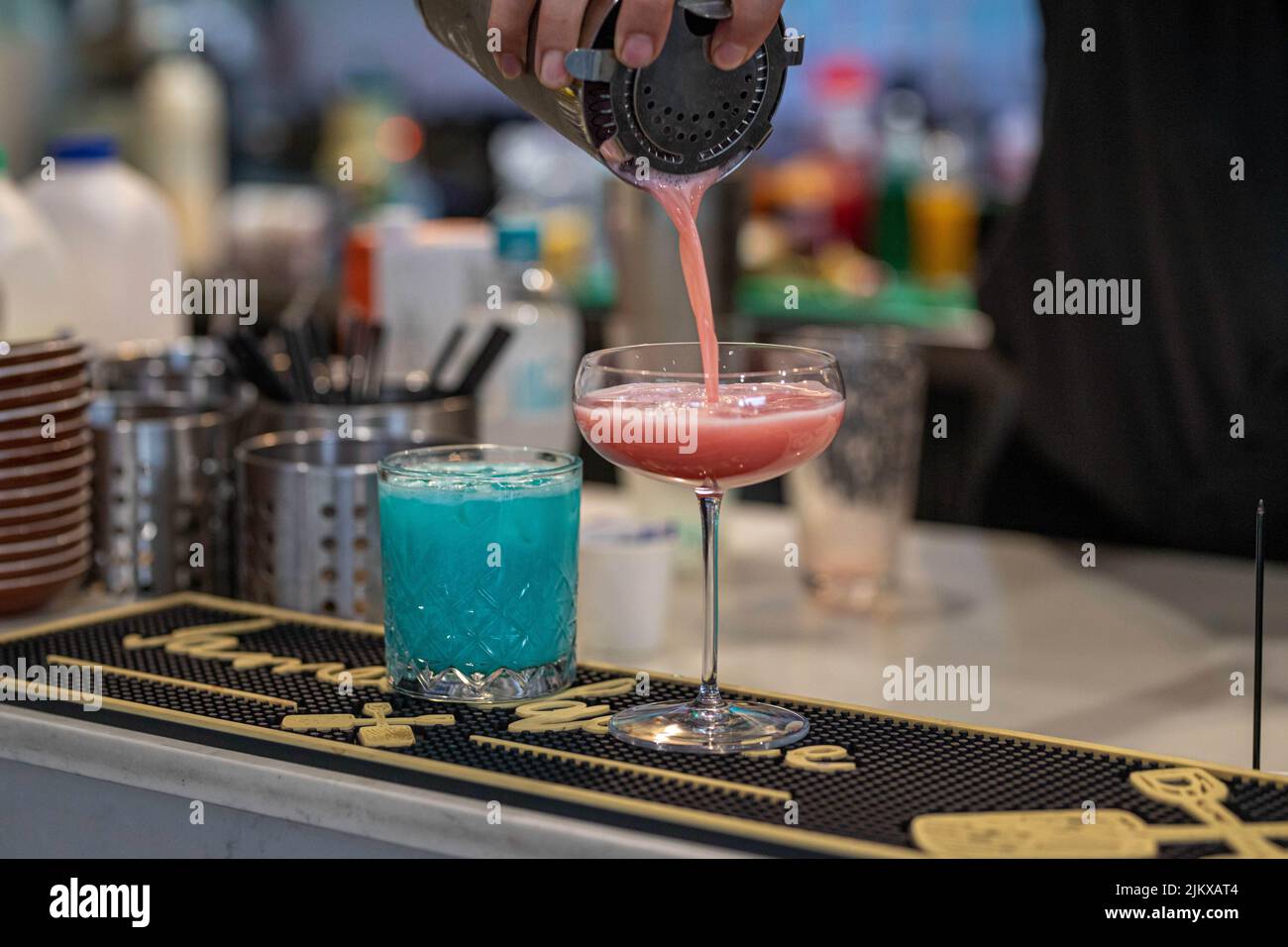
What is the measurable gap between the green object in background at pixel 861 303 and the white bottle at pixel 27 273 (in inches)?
71.9

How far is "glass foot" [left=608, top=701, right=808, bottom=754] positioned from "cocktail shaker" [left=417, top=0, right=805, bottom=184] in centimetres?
36

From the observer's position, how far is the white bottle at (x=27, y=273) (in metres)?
1.87

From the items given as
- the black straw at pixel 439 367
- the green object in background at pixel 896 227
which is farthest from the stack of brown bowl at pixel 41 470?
the green object in background at pixel 896 227

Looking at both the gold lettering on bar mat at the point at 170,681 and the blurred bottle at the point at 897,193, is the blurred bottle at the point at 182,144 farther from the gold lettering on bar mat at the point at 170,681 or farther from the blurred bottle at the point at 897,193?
the gold lettering on bar mat at the point at 170,681

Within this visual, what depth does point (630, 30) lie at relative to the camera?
1.06 metres

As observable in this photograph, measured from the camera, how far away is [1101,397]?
80.9 inches

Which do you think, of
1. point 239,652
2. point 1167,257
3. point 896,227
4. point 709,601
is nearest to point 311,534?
point 239,652

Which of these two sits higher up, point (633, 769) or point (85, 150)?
point (85, 150)

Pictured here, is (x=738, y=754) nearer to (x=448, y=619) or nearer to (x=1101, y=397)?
(x=448, y=619)

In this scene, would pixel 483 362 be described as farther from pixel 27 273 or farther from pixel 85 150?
pixel 85 150

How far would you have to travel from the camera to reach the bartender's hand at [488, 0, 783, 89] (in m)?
1.06

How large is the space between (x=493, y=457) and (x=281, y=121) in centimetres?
407

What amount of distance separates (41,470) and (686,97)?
66 centimetres
